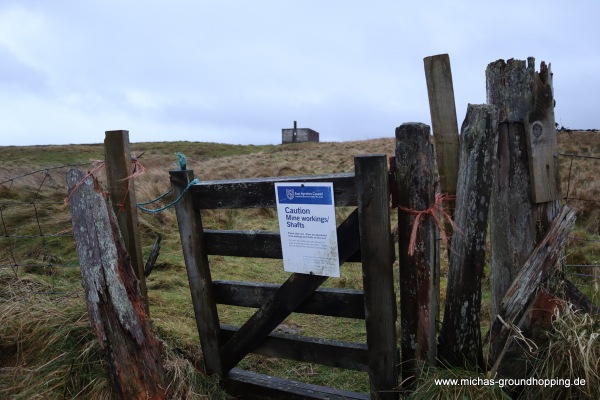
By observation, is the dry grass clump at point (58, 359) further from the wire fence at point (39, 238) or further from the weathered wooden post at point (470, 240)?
the weathered wooden post at point (470, 240)

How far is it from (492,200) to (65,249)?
690 centimetres

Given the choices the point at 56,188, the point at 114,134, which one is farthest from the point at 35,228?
the point at 114,134

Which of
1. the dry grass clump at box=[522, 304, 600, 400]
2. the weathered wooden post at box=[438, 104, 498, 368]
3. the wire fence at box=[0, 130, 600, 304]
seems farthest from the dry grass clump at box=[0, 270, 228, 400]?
the dry grass clump at box=[522, 304, 600, 400]

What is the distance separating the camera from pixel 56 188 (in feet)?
43.7

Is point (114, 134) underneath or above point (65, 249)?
above

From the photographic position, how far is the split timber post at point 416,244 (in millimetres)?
2957

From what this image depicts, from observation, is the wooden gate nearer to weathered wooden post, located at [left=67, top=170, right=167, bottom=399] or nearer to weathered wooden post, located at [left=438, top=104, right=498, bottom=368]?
weathered wooden post, located at [left=438, top=104, right=498, bottom=368]

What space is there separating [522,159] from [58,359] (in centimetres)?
356

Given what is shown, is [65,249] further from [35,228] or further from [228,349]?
[228,349]

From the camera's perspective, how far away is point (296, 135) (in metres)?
43.4

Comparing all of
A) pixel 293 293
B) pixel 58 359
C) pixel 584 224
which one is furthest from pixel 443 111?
pixel 584 224

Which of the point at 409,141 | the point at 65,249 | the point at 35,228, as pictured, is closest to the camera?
the point at 409,141

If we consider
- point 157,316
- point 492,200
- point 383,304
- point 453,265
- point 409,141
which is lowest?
point 157,316

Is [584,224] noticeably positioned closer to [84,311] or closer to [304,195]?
[304,195]
